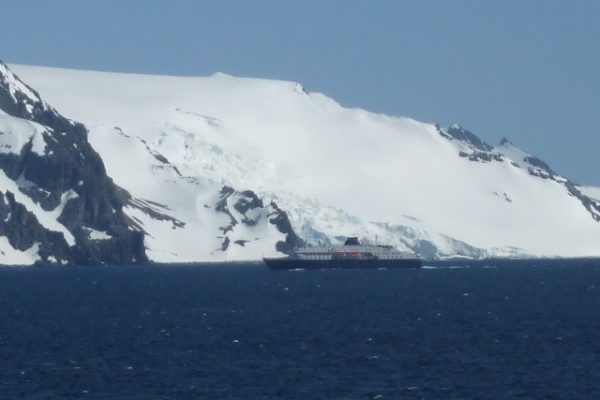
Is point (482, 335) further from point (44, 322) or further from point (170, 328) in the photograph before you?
point (44, 322)

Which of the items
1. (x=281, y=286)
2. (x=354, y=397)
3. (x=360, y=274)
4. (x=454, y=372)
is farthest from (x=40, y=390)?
(x=360, y=274)

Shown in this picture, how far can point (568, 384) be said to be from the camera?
210ft

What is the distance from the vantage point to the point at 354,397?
60969 mm

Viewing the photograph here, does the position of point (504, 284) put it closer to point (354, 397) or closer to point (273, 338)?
point (273, 338)

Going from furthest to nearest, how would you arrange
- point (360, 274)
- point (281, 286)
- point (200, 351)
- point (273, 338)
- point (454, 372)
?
point (360, 274) < point (281, 286) < point (273, 338) < point (200, 351) < point (454, 372)

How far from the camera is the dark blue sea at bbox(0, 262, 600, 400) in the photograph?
2514 inches

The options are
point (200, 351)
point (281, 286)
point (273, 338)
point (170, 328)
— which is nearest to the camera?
point (200, 351)

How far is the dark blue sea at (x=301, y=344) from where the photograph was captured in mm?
63844

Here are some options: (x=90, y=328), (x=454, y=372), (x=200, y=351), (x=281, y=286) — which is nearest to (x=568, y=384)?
(x=454, y=372)

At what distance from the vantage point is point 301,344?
80.6m

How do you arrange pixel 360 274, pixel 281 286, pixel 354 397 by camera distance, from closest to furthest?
pixel 354 397 → pixel 281 286 → pixel 360 274

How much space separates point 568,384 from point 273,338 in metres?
24.0

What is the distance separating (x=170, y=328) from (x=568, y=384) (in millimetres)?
33864

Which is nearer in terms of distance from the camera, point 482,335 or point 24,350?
point 24,350
